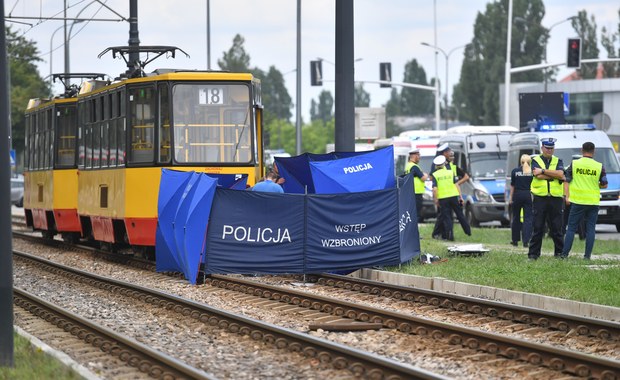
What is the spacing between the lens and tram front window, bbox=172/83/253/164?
902 inches

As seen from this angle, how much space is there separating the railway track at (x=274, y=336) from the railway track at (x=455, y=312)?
854mm

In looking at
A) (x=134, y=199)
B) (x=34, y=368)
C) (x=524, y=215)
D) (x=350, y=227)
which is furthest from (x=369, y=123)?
(x=34, y=368)

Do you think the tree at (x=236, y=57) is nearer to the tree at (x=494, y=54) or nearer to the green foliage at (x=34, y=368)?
the tree at (x=494, y=54)

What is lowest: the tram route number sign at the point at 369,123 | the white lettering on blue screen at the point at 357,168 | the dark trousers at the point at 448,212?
the dark trousers at the point at 448,212

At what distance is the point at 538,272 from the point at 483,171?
65.9ft

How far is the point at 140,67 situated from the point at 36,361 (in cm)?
1433

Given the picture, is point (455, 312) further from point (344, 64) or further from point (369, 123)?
point (369, 123)

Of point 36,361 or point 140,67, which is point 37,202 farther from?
point 36,361

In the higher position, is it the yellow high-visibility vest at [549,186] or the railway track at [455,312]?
the yellow high-visibility vest at [549,186]

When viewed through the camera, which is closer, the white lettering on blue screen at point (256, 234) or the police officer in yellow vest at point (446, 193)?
the white lettering on blue screen at point (256, 234)

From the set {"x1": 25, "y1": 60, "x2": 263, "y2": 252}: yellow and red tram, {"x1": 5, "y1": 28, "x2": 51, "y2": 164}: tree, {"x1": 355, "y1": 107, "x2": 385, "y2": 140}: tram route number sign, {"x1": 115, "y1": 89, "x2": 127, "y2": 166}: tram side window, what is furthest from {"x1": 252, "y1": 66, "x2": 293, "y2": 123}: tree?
{"x1": 25, "y1": 60, "x2": 263, "y2": 252}: yellow and red tram

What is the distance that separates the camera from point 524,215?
2556cm

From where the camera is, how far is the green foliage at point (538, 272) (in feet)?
52.4

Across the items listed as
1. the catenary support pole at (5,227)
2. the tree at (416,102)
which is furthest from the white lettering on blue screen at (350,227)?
the tree at (416,102)
